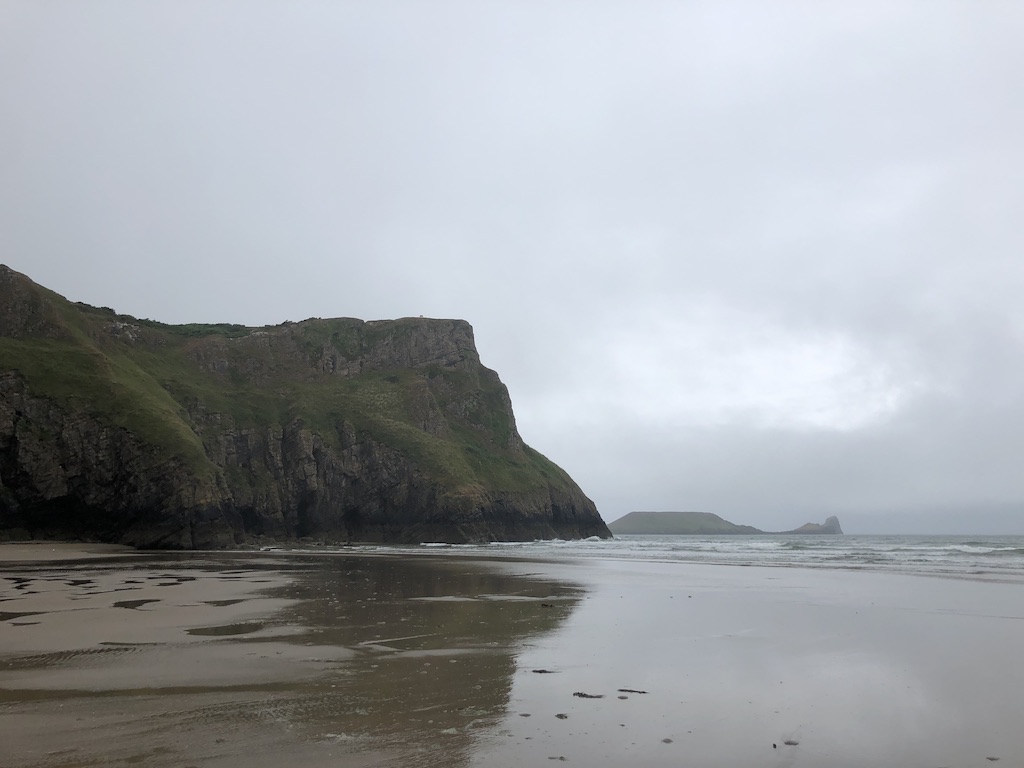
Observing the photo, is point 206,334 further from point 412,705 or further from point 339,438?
point 412,705

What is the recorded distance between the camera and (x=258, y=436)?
7594cm

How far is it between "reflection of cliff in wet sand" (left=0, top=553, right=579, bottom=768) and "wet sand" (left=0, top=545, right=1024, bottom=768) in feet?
0.12

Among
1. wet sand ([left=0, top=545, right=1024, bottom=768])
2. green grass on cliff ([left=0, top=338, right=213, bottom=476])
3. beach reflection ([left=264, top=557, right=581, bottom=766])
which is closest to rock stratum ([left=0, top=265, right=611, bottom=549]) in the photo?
green grass on cliff ([left=0, top=338, right=213, bottom=476])

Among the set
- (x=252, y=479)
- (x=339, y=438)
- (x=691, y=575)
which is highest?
(x=339, y=438)

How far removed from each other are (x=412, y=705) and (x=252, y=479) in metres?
70.8

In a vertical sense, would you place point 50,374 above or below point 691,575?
above

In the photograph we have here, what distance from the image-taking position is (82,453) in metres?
49.2

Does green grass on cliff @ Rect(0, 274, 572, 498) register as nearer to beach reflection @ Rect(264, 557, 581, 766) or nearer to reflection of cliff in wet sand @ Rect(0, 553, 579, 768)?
beach reflection @ Rect(264, 557, 581, 766)

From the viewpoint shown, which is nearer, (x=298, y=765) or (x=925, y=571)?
(x=298, y=765)

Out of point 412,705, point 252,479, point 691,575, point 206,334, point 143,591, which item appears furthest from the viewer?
point 206,334

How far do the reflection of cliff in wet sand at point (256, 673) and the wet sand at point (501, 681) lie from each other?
38mm

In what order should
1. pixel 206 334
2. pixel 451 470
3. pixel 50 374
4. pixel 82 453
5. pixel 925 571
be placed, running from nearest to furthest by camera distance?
1. pixel 925 571
2. pixel 82 453
3. pixel 50 374
4. pixel 451 470
5. pixel 206 334

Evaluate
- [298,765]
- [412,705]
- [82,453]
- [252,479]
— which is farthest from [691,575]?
[252,479]

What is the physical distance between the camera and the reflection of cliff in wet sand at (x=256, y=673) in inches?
217
